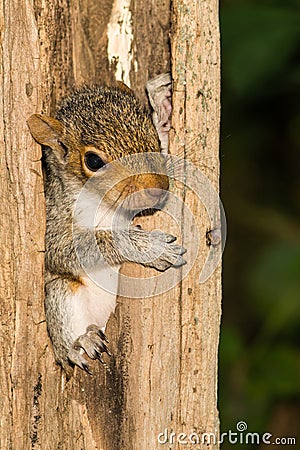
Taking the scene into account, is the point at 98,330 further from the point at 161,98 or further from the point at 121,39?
the point at 121,39

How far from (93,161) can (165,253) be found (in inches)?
16.4

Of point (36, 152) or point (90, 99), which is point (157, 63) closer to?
point (90, 99)

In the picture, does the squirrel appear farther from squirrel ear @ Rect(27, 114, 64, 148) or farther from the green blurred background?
the green blurred background

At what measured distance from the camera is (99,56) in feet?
12.0

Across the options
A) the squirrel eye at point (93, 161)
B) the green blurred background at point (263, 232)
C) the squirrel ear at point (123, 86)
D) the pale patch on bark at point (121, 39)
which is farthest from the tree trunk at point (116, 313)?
the green blurred background at point (263, 232)

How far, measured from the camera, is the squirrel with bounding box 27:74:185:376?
301cm

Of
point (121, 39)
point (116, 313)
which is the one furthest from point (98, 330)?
point (121, 39)

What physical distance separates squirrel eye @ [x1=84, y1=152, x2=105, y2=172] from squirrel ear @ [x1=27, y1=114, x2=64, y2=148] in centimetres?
14

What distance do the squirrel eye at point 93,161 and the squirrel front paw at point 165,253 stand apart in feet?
1.05

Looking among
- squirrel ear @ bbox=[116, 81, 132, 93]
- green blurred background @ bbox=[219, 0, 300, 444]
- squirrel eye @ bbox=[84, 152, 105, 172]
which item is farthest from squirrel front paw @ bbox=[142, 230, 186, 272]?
green blurred background @ bbox=[219, 0, 300, 444]

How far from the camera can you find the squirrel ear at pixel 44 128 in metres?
3.01

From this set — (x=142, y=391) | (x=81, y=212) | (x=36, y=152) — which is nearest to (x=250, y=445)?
(x=142, y=391)

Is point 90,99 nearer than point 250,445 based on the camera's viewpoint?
Yes

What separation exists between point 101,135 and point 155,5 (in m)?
0.80
